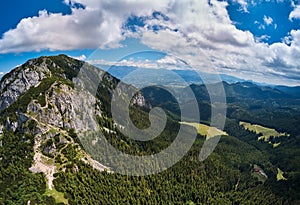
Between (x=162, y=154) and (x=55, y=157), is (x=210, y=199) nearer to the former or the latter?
(x=162, y=154)

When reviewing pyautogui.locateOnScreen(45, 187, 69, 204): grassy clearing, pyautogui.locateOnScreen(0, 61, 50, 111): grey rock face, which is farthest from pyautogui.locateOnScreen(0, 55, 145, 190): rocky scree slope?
pyautogui.locateOnScreen(45, 187, 69, 204): grassy clearing

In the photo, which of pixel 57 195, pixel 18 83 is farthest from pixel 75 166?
pixel 18 83

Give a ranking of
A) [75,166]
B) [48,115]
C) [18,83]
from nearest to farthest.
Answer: [75,166], [48,115], [18,83]

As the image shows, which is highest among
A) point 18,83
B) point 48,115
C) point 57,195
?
point 18,83

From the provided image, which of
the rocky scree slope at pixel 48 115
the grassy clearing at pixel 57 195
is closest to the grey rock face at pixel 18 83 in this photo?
the rocky scree slope at pixel 48 115

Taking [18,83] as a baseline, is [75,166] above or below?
below

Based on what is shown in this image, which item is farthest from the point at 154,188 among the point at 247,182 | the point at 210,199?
the point at 247,182

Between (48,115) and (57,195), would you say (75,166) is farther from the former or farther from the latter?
(48,115)

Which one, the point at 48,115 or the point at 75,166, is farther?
the point at 48,115

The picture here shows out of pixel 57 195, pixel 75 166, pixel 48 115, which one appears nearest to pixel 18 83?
pixel 48 115

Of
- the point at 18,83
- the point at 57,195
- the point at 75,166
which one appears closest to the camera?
the point at 57,195
